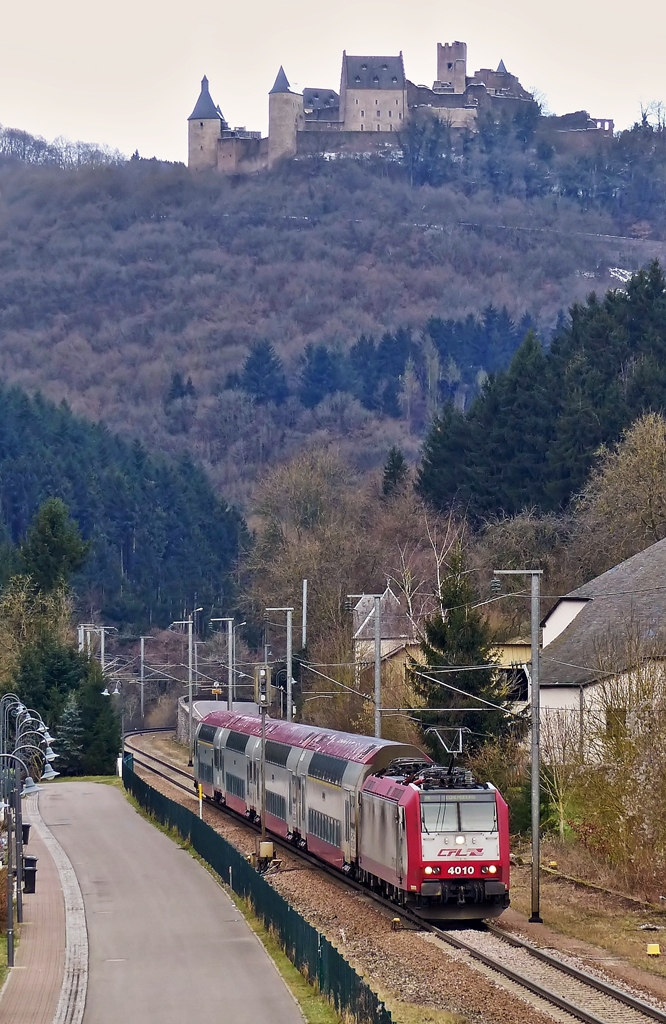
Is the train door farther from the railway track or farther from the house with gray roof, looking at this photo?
the house with gray roof

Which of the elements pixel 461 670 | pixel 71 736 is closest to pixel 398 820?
pixel 461 670

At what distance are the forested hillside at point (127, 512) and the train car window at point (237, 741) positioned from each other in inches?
3921

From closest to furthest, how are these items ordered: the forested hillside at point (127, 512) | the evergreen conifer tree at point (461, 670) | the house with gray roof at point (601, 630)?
the house with gray roof at point (601, 630), the evergreen conifer tree at point (461, 670), the forested hillside at point (127, 512)

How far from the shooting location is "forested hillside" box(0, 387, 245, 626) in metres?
159

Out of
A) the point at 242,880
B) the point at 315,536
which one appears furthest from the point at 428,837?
the point at 315,536

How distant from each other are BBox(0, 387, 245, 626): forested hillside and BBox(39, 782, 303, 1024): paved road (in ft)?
356

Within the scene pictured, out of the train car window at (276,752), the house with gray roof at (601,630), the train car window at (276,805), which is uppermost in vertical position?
the house with gray roof at (601,630)

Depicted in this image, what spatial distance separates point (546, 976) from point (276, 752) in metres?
20.3

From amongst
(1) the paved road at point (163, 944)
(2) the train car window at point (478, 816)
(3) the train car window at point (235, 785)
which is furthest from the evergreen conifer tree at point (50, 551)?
(2) the train car window at point (478, 816)

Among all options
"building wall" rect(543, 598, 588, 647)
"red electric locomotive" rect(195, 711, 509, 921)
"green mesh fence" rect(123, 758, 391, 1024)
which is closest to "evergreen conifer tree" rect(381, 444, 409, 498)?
"building wall" rect(543, 598, 588, 647)

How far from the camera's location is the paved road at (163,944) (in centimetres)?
2391

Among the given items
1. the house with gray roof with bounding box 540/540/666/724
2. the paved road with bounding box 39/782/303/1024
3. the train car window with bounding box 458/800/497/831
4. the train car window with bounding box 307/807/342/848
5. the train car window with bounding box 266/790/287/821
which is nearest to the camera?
the paved road with bounding box 39/782/303/1024

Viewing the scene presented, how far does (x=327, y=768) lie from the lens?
37906 millimetres

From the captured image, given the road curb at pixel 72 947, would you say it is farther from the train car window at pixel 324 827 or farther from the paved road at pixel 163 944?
the train car window at pixel 324 827
